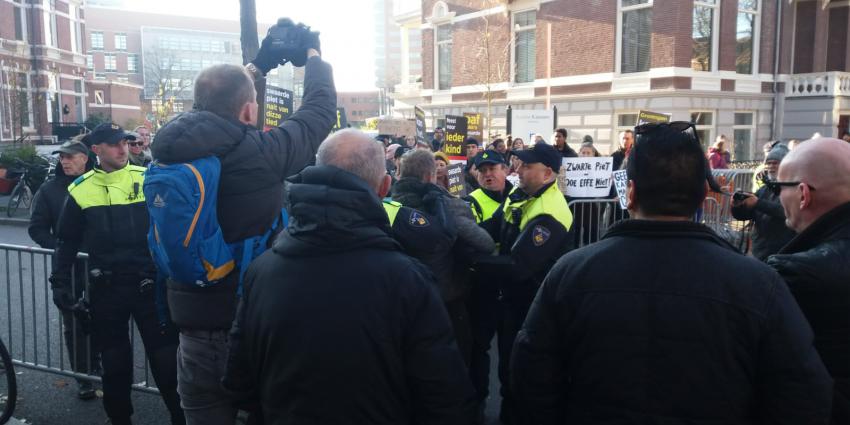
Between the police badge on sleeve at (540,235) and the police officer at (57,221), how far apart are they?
351 centimetres

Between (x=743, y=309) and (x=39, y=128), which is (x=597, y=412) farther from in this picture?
→ (x=39, y=128)

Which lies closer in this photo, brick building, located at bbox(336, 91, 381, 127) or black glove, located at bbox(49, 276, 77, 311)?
black glove, located at bbox(49, 276, 77, 311)

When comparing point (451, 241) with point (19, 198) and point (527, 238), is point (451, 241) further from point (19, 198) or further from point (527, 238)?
point (19, 198)

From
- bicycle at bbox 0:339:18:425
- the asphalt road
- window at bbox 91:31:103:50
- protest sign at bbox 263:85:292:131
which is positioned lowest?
the asphalt road

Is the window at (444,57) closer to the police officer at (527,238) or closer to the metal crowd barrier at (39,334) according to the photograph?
the metal crowd barrier at (39,334)

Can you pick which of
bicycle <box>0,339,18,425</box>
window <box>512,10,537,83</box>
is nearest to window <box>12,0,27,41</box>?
window <box>512,10,537,83</box>

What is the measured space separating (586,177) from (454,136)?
3.99 meters

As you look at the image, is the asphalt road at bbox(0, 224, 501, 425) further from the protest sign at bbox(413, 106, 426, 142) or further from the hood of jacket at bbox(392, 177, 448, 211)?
the protest sign at bbox(413, 106, 426, 142)

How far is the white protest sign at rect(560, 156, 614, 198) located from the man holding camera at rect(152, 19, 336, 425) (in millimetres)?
6033

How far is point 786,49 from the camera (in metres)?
23.0

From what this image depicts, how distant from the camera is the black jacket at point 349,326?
2.05m

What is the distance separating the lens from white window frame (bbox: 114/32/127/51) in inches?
3939

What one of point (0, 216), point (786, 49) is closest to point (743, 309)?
point (0, 216)

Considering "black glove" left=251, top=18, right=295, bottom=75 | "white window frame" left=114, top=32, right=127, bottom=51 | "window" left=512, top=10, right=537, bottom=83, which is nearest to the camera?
"black glove" left=251, top=18, right=295, bottom=75
